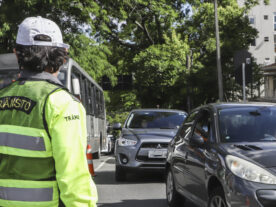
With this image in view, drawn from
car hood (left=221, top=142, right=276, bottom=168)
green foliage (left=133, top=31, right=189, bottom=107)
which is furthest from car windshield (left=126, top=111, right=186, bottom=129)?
green foliage (left=133, top=31, right=189, bottom=107)

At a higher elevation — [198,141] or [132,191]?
[198,141]

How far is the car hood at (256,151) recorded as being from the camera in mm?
5570

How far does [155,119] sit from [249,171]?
309 inches

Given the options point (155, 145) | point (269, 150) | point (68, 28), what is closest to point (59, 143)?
point (269, 150)

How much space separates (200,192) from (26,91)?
4253 millimetres

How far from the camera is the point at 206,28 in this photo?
37.7 meters

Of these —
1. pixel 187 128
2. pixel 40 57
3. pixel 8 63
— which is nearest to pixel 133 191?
pixel 187 128

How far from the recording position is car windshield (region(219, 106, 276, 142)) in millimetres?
6531

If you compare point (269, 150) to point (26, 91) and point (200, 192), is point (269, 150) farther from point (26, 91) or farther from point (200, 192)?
point (26, 91)

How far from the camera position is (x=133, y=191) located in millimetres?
10344

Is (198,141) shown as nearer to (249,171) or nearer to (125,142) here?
(249,171)

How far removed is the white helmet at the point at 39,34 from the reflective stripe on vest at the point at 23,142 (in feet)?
1.40

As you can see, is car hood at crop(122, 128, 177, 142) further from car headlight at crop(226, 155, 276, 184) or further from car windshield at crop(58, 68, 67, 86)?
car headlight at crop(226, 155, 276, 184)

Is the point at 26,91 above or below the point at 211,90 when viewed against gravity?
above
